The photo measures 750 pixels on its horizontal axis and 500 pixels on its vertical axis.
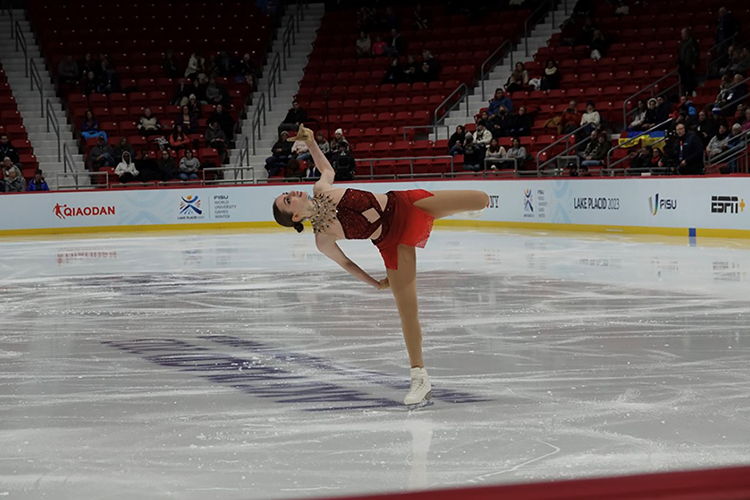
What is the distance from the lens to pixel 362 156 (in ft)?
75.0

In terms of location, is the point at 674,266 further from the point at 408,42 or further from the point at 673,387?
the point at 408,42

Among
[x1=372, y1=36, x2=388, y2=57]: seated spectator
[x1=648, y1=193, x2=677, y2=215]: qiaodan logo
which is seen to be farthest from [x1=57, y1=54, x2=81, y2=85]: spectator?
[x1=648, y1=193, x2=677, y2=215]: qiaodan logo

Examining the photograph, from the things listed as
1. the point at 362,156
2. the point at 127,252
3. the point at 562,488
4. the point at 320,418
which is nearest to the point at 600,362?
the point at 320,418

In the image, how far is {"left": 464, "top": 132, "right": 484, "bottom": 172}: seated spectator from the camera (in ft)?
67.4

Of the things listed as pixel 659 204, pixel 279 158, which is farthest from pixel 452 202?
pixel 279 158

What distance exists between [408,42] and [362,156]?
4.81 metres

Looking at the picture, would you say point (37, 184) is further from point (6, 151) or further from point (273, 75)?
point (273, 75)

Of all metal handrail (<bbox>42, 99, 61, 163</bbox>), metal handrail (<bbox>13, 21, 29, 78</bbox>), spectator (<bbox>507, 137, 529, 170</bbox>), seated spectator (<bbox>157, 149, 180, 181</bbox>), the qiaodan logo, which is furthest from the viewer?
metal handrail (<bbox>13, 21, 29, 78</bbox>)

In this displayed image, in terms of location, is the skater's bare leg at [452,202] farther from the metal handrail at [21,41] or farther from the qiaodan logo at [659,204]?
the metal handrail at [21,41]

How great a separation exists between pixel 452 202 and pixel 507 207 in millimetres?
14176

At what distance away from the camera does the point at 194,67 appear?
82.7 ft

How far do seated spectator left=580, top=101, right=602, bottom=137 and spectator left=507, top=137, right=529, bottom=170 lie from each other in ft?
4.12

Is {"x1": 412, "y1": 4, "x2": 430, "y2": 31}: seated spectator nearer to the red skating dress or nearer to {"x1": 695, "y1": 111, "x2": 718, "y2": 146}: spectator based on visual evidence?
{"x1": 695, "y1": 111, "x2": 718, "y2": 146}: spectator

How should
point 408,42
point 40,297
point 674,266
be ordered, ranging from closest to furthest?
point 40,297, point 674,266, point 408,42
